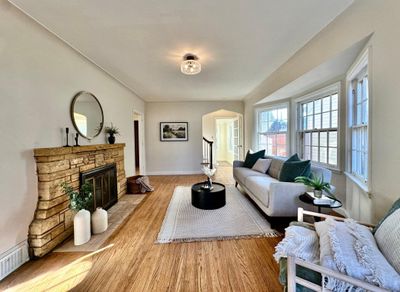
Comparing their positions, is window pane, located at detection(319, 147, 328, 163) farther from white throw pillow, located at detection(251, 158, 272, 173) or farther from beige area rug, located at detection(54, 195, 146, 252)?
beige area rug, located at detection(54, 195, 146, 252)

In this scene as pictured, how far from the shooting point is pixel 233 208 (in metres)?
3.27

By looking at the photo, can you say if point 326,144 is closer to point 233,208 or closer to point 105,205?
point 233,208

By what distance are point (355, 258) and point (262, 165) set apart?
3.15 meters

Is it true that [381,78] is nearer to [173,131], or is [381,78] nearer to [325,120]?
[325,120]

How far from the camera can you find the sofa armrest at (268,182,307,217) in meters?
2.44

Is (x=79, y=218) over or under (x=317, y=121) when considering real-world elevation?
under

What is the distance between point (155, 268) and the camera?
1831 millimetres

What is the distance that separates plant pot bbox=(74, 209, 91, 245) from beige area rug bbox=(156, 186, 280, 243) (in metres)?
0.83

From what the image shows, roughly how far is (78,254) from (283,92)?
4149 millimetres

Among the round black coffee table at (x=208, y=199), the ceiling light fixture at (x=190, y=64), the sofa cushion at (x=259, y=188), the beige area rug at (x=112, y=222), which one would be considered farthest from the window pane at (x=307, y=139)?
the beige area rug at (x=112, y=222)

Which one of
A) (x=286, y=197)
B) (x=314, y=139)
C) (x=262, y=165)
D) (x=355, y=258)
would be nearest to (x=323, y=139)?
(x=314, y=139)

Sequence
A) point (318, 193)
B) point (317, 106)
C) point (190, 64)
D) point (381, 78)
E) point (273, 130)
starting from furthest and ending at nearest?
point (273, 130) < point (317, 106) < point (190, 64) < point (318, 193) < point (381, 78)

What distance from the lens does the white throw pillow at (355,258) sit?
904 mm

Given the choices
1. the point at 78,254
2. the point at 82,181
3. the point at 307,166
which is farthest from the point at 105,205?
the point at 307,166
